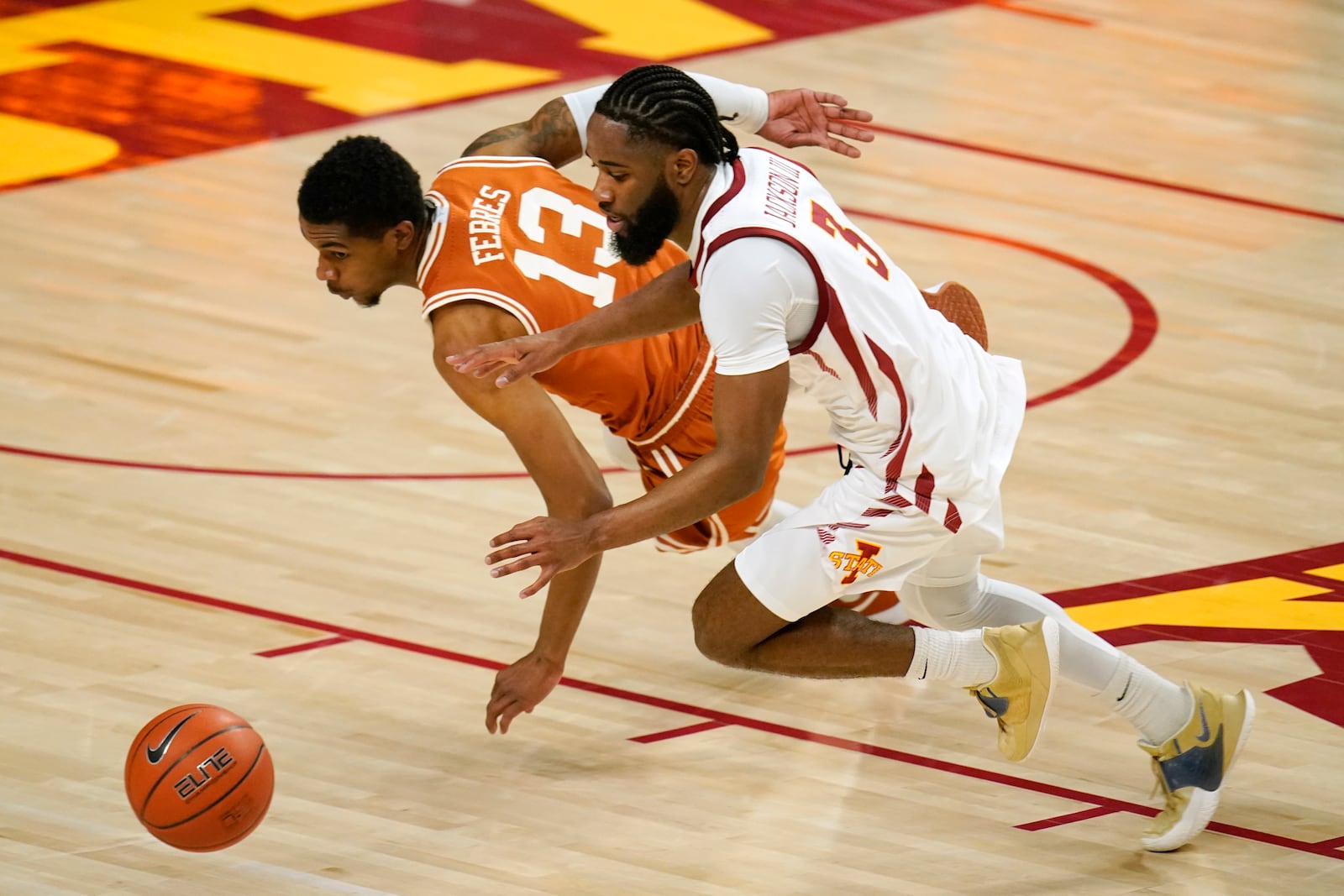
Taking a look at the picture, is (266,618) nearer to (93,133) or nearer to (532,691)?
(532,691)

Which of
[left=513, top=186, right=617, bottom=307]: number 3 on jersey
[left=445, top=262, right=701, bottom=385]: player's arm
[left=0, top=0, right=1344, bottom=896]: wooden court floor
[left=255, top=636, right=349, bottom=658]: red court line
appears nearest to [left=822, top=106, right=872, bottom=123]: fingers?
[left=513, top=186, right=617, bottom=307]: number 3 on jersey

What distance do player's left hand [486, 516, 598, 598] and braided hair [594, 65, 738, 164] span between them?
0.82m

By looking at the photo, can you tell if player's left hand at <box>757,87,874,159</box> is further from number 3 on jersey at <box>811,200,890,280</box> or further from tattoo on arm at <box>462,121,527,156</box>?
number 3 on jersey at <box>811,200,890,280</box>

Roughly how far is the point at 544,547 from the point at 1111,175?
22.6 feet

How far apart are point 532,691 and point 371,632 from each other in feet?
3.27

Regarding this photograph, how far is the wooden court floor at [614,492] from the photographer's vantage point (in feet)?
15.4

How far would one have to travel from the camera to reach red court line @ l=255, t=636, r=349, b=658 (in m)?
5.57

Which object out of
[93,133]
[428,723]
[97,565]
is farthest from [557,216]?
[93,133]

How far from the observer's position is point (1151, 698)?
4754 mm

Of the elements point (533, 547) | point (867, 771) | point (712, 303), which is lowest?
point (867, 771)

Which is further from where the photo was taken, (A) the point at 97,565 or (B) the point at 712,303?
(A) the point at 97,565

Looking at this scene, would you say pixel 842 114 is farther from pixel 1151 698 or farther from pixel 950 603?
pixel 1151 698

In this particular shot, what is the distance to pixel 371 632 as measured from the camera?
18.8 feet

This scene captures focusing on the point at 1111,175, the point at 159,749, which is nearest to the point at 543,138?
the point at 159,749
